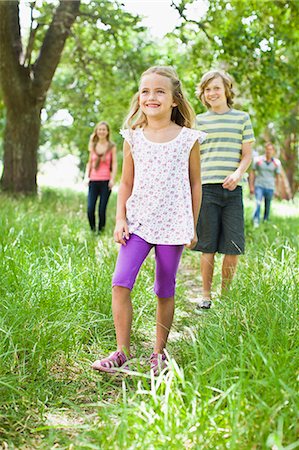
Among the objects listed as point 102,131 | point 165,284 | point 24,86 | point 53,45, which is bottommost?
point 165,284

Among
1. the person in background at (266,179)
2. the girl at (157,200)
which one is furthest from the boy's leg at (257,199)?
the girl at (157,200)

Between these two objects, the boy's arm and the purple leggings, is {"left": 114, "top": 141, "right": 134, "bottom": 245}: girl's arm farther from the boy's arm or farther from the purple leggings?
the boy's arm

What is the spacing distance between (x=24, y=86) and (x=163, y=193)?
10.1m

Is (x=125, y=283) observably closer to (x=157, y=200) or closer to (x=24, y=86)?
(x=157, y=200)

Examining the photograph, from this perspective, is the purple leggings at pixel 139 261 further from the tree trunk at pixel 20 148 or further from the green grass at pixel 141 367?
the tree trunk at pixel 20 148

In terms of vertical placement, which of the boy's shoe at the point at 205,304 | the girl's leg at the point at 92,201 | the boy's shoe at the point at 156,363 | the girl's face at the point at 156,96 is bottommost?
the boy's shoe at the point at 205,304

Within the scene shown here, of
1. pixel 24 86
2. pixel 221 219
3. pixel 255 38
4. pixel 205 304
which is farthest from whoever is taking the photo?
pixel 24 86

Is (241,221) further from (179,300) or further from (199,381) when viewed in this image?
(199,381)

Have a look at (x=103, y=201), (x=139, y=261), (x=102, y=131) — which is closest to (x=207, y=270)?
(x=139, y=261)

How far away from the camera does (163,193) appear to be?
10.9 feet

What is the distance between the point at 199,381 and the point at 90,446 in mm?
558

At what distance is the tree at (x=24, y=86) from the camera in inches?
462

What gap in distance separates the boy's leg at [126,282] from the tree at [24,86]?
30.0 feet

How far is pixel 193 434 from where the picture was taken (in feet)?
6.97
